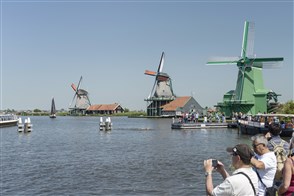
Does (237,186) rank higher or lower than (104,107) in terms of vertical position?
higher

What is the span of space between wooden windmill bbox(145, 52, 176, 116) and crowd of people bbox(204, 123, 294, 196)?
9718 centimetres

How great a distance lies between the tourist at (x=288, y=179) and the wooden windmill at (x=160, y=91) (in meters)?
98.3

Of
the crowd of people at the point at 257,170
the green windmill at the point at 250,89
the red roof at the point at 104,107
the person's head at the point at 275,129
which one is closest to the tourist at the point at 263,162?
the crowd of people at the point at 257,170

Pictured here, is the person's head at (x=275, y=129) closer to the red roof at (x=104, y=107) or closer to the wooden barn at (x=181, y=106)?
the wooden barn at (x=181, y=106)

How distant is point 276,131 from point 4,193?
31.3 ft

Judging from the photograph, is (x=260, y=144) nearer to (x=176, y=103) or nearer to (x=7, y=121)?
(x=7, y=121)

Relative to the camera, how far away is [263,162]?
5.40 metres

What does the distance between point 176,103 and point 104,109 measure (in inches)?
1712

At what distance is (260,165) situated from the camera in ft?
17.5

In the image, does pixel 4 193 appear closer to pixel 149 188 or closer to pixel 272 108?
pixel 149 188

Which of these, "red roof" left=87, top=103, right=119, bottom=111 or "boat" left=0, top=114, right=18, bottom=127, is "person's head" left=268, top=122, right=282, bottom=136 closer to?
"boat" left=0, top=114, right=18, bottom=127

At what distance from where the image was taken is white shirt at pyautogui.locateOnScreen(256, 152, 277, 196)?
5.46 metres

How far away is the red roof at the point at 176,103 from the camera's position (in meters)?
96.4

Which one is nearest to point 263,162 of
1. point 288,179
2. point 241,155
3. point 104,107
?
point 288,179
